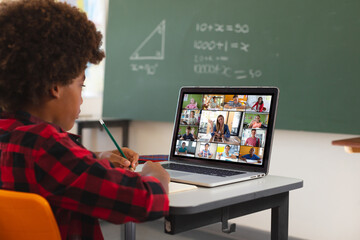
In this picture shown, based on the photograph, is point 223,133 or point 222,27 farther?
point 222,27

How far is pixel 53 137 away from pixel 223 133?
825 mm

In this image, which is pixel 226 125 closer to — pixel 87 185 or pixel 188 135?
pixel 188 135

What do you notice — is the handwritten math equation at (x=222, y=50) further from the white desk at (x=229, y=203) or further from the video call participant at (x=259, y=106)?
the white desk at (x=229, y=203)

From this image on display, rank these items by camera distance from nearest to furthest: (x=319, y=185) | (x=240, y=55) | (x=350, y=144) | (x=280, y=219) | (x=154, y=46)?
(x=280, y=219) → (x=350, y=144) → (x=319, y=185) → (x=240, y=55) → (x=154, y=46)

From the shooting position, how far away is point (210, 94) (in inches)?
66.1

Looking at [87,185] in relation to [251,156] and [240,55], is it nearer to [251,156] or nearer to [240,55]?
[251,156]

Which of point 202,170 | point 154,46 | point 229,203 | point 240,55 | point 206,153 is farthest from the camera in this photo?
point 154,46

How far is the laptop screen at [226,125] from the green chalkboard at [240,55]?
1246 millimetres

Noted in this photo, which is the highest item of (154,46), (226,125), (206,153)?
Result: (154,46)

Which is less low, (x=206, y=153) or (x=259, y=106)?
(x=259, y=106)

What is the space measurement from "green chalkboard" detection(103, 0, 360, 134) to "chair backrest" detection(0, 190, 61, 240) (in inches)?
82.9

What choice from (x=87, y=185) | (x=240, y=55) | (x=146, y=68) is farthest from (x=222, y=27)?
(x=87, y=185)

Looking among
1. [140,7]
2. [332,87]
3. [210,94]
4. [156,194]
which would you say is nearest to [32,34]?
[156,194]

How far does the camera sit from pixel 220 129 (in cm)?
162
